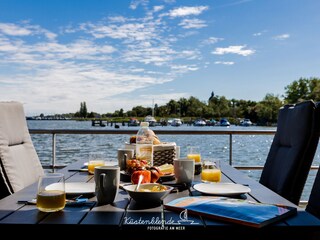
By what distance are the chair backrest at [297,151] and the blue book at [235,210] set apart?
2.23ft

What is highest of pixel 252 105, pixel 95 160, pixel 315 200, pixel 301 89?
pixel 301 89

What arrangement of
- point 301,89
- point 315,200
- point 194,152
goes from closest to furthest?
point 315,200 < point 194,152 < point 301,89

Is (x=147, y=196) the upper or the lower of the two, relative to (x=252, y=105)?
lower

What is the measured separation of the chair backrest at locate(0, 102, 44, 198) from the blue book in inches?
42.4

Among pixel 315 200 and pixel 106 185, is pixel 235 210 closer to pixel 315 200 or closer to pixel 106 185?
pixel 106 185

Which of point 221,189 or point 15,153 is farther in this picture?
point 15,153

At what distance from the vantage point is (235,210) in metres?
1.24

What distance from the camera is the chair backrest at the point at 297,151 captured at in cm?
194

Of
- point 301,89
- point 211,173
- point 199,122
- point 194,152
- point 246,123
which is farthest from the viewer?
point 301,89

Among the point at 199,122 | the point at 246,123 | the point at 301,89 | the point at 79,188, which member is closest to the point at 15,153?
the point at 79,188

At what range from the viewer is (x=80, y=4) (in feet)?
53.9

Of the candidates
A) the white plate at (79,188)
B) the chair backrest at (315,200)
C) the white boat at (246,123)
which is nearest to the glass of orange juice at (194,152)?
the chair backrest at (315,200)

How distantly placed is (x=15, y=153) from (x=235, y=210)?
4.86ft

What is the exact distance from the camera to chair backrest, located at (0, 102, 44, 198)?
2.06 metres
